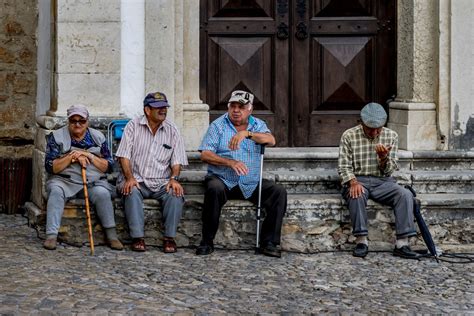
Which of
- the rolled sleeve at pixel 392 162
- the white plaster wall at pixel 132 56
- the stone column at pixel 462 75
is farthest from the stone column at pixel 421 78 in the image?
the white plaster wall at pixel 132 56

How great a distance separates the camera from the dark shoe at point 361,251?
9367 mm

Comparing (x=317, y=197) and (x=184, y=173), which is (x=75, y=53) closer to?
(x=184, y=173)

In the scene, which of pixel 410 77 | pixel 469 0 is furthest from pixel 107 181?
pixel 469 0

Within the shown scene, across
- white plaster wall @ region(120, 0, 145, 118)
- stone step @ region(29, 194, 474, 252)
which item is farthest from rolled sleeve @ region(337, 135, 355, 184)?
white plaster wall @ region(120, 0, 145, 118)

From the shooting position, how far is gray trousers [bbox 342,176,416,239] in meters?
9.39

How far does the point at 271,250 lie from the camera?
9.30 metres

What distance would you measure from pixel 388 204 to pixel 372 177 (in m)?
0.26

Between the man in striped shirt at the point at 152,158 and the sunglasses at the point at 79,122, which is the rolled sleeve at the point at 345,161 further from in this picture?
the sunglasses at the point at 79,122

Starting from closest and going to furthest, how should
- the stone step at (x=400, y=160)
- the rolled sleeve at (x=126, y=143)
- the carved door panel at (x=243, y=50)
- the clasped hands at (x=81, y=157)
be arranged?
the clasped hands at (x=81, y=157)
the rolled sleeve at (x=126, y=143)
the stone step at (x=400, y=160)
the carved door panel at (x=243, y=50)

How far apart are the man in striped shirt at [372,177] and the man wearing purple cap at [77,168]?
191 cm

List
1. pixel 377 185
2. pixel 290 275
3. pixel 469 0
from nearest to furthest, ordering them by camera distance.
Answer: pixel 290 275, pixel 377 185, pixel 469 0

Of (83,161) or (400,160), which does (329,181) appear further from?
(83,161)

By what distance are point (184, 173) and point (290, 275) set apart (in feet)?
5.87

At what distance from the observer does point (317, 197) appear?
9.75 metres
